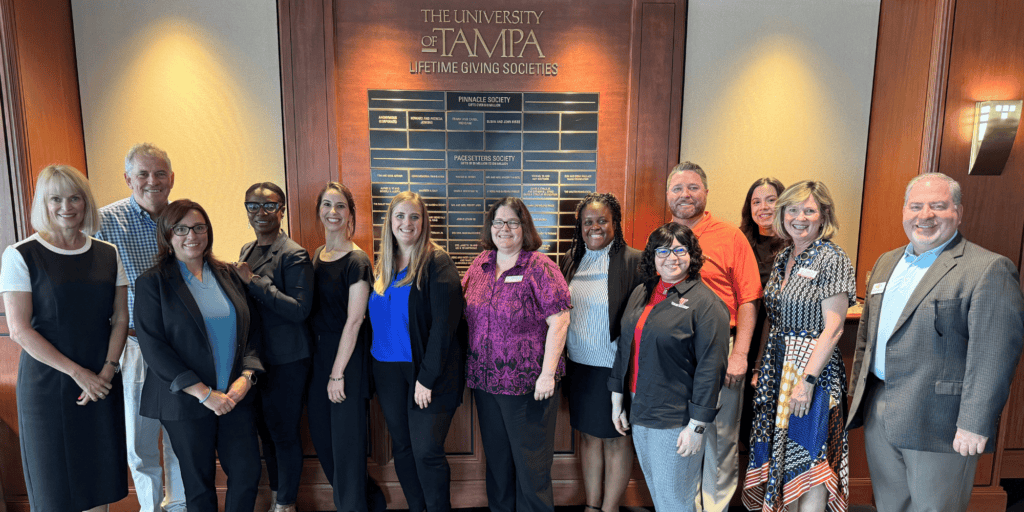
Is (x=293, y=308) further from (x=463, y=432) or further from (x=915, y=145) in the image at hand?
(x=915, y=145)

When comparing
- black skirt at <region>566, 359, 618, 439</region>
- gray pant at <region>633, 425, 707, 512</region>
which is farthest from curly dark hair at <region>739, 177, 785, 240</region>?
gray pant at <region>633, 425, 707, 512</region>

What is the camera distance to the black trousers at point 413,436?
2.14 metres

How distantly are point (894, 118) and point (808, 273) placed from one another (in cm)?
163

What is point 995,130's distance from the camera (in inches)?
98.0

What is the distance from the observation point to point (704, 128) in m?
2.91

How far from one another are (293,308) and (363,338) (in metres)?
0.34

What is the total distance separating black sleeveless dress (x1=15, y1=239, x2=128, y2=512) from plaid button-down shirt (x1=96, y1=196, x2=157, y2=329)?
16 cm

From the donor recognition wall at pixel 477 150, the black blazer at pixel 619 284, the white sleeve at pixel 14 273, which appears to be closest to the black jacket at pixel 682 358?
the black blazer at pixel 619 284

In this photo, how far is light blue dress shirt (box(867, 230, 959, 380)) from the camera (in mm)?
1807

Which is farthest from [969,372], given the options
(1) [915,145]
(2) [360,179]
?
(2) [360,179]

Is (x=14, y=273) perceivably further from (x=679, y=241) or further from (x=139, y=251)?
(x=679, y=241)

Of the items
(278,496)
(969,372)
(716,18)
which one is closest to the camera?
(969,372)

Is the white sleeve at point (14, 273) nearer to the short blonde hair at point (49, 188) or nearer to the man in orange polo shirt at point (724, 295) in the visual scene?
the short blonde hair at point (49, 188)

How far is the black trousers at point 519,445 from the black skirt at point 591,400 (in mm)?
176
